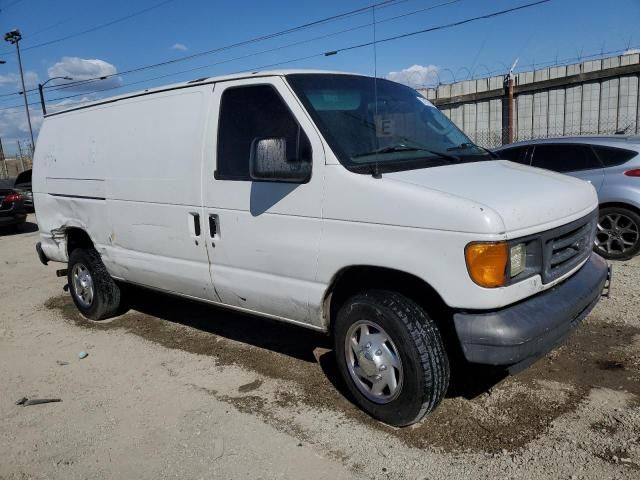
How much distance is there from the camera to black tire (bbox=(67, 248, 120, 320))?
5629 millimetres

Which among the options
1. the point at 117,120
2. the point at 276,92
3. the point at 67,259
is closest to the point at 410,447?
the point at 276,92

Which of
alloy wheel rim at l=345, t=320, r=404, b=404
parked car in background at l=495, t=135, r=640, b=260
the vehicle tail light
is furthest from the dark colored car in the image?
alloy wheel rim at l=345, t=320, r=404, b=404

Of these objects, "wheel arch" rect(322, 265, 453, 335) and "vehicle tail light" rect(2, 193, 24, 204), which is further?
"vehicle tail light" rect(2, 193, 24, 204)

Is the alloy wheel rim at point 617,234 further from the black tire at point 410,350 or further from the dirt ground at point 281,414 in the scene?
the black tire at point 410,350

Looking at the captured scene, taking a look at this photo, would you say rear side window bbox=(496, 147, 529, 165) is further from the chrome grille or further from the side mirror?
the side mirror

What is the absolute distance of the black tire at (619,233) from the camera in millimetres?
6789

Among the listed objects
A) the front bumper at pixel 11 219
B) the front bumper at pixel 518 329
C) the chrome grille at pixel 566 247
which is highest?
the chrome grille at pixel 566 247

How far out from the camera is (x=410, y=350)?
3.10 metres

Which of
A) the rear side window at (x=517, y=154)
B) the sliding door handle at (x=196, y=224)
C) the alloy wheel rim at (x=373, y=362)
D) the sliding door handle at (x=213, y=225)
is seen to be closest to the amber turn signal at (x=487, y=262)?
the alloy wheel rim at (x=373, y=362)

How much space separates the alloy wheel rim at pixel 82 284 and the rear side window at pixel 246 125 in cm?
262

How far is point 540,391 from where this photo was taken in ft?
12.1

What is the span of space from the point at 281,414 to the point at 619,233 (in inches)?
210

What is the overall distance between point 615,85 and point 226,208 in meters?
9.66

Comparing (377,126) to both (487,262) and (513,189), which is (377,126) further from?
(487,262)
